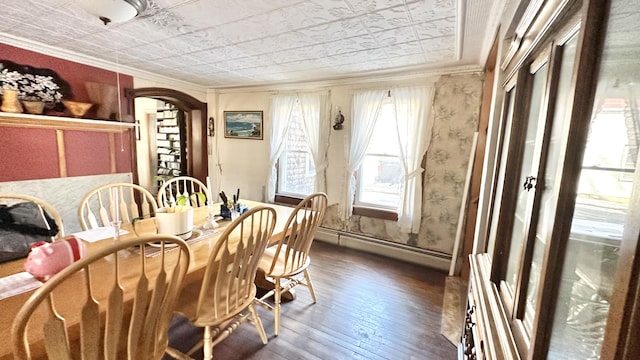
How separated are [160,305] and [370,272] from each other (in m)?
2.27

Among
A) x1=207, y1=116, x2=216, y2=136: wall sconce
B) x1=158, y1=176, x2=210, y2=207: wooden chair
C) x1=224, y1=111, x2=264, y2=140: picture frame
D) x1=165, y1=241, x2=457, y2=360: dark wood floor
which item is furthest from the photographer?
x1=207, y1=116, x2=216, y2=136: wall sconce

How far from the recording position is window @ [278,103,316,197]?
12.5 ft

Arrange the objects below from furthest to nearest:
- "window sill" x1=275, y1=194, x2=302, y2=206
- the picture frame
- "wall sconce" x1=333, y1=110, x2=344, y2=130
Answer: the picture frame, "window sill" x1=275, y1=194, x2=302, y2=206, "wall sconce" x1=333, y1=110, x2=344, y2=130

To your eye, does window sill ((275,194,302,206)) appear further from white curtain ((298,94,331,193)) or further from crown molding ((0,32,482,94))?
crown molding ((0,32,482,94))

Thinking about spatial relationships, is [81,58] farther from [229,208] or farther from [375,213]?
[375,213]

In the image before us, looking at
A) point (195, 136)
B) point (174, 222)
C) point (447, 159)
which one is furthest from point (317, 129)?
point (174, 222)

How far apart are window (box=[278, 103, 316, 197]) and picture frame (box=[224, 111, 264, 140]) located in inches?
19.8

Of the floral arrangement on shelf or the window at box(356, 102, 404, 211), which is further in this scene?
the window at box(356, 102, 404, 211)

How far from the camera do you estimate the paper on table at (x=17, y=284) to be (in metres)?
1.03

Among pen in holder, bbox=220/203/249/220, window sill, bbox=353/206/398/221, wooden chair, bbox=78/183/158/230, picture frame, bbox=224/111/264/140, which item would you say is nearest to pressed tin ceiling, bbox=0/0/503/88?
picture frame, bbox=224/111/264/140

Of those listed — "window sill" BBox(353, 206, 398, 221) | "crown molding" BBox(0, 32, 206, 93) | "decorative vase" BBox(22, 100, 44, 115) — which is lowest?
"window sill" BBox(353, 206, 398, 221)

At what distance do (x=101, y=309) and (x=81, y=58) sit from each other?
9.98 ft

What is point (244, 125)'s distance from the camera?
4203mm

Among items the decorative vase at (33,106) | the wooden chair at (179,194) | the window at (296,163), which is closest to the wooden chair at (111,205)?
the wooden chair at (179,194)
